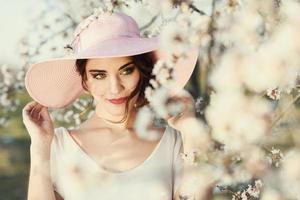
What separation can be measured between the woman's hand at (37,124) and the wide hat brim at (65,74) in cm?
5

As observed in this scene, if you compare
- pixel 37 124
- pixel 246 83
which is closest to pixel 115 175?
pixel 37 124

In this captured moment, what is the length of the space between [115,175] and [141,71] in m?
0.27

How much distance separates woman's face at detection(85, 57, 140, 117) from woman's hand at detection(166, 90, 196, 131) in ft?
0.33

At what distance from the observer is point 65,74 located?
195 centimetres

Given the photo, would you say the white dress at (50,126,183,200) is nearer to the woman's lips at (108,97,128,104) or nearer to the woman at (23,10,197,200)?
the woman at (23,10,197,200)

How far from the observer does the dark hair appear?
5.91 feet

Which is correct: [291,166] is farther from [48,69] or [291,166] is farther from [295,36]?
[48,69]

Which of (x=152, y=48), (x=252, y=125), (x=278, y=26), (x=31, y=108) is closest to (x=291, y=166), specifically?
(x=252, y=125)

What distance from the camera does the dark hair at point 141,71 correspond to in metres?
1.80

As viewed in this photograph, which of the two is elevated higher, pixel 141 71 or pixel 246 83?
pixel 246 83

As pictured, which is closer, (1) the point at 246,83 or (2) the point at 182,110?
(1) the point at 246,83

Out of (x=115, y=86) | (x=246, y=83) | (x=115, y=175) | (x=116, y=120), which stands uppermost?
(x=246, y=83)

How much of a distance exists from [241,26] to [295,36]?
0.18m

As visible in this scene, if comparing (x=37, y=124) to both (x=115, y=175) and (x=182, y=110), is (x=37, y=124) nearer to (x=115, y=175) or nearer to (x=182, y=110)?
(x=115, y=175)
